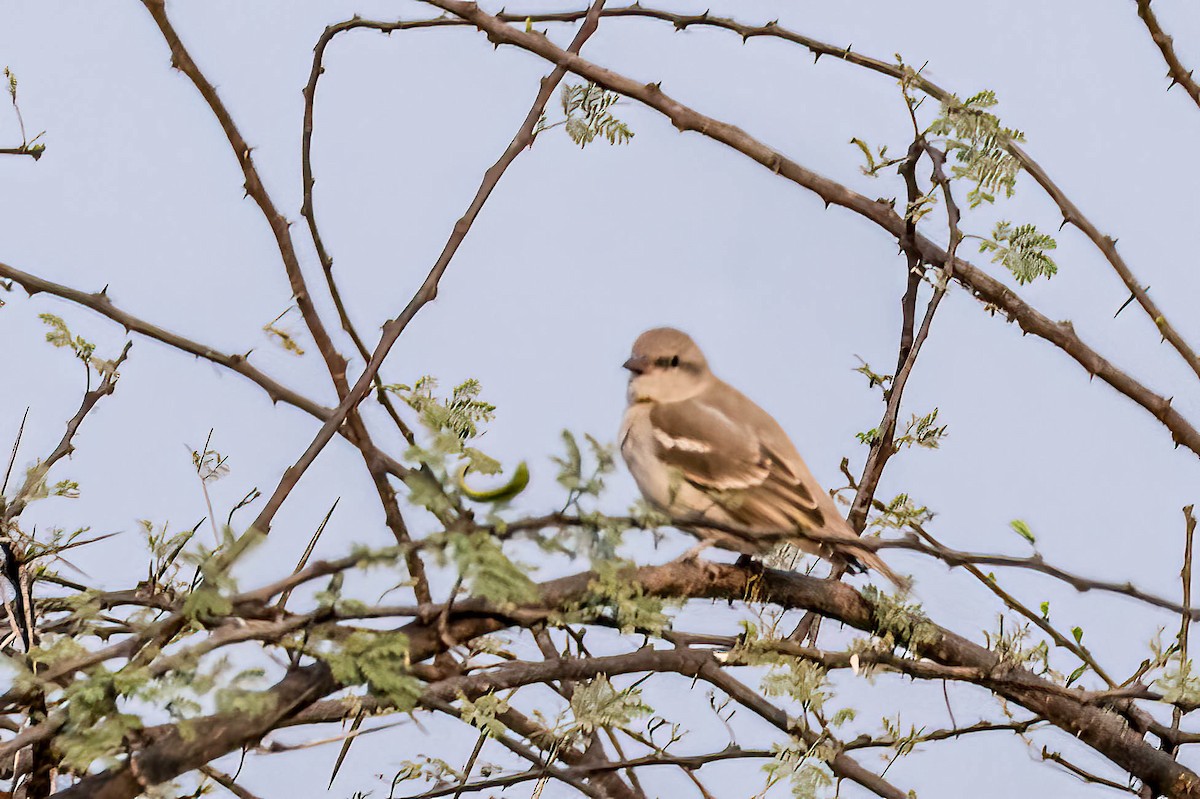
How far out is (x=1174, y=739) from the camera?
285 cm

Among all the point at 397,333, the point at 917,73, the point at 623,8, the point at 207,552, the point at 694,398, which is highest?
the point at 623,8

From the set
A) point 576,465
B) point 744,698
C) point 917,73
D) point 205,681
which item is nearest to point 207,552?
point 205,681

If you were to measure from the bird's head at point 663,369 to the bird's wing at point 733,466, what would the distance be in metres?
0.15

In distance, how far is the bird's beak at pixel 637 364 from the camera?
371cm

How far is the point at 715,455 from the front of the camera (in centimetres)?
335

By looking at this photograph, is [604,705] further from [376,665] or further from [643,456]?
[643,456]

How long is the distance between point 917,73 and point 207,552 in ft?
6.36

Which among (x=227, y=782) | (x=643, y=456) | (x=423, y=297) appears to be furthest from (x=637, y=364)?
(x=227, y=782)

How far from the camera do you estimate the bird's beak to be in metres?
3.71

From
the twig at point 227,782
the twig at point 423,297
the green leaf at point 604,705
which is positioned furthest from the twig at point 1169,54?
the twig at point 227,782

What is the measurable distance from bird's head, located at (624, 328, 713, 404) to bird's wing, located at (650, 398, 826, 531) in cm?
15

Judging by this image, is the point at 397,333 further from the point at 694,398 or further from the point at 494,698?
the point at 694,398

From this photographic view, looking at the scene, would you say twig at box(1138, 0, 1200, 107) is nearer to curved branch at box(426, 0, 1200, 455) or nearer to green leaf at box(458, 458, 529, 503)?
curved branch at box(426, 0, 1200, 455)

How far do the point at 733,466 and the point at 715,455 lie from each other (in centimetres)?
6
